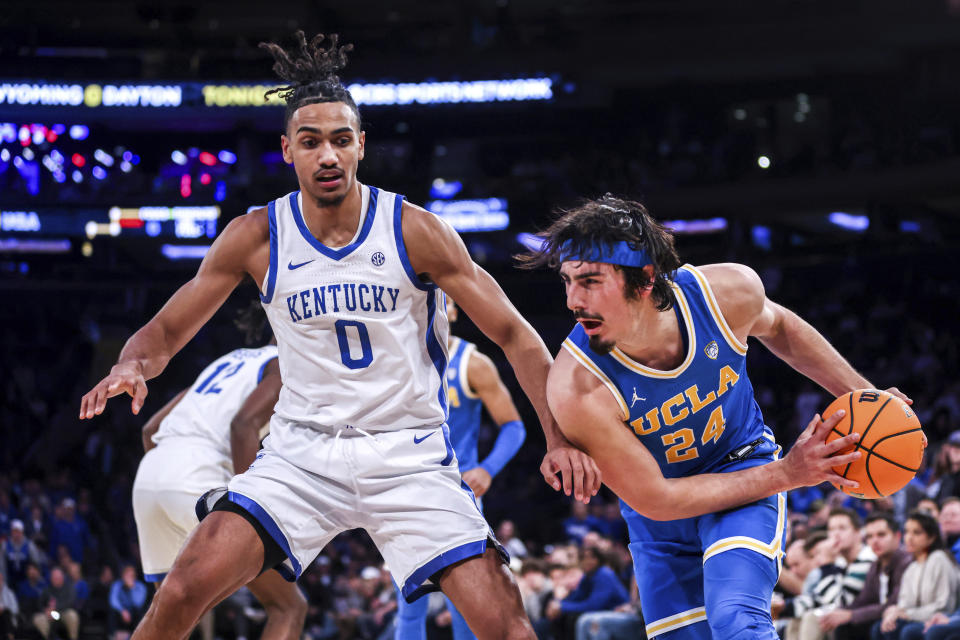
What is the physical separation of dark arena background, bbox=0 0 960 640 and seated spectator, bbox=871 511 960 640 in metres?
8.47

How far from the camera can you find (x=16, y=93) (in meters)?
20.5

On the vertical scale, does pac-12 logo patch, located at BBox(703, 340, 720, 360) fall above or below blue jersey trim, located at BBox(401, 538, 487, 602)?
above

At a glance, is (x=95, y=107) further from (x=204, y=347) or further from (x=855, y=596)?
(x=855, y=596)

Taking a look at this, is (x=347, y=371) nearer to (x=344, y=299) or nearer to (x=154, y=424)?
(x=344, y=299)

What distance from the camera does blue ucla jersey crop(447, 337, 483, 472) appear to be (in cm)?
631

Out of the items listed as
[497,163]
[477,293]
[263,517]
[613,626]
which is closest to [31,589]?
[613,626]

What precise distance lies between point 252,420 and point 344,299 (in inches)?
59.9

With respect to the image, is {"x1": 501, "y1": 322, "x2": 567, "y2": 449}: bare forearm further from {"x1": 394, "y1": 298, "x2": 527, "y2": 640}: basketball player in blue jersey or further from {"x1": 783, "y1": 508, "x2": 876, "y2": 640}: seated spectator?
{"x1": 783, "y1": 508, "x2": 876, "y2": 640}: seated spectator

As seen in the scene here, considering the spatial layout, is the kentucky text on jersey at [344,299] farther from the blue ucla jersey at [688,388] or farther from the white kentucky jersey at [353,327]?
the blue ucla jersey at [688,388]

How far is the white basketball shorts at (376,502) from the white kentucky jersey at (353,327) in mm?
97

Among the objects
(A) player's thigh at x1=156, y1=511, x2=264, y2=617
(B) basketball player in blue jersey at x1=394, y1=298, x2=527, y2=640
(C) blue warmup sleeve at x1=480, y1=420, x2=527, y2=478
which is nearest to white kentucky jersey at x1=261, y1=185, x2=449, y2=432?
(A) player's thigh at x1=156, y1=511, x2=264, y2=617

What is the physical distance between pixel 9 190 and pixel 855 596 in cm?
1843

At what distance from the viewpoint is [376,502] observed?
11.7 ft

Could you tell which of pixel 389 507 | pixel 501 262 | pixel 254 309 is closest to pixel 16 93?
pixel 501 262
